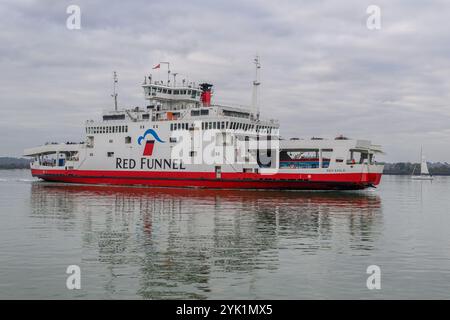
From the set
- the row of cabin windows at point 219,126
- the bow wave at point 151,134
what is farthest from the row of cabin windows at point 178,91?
the row of cabin windows at point 219,126

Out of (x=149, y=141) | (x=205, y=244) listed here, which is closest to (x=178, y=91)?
(x=149, y=141)

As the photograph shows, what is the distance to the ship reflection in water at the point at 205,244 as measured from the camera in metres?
12.3

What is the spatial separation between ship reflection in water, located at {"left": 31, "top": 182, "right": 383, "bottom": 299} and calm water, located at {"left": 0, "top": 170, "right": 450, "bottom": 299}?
38 mm

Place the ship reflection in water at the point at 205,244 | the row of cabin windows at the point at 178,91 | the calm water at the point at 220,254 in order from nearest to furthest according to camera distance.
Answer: the calm water at the point at 220,254 < the ship reflection in water at the point at 205,244 < the row of cabin windows at the point at 178,91

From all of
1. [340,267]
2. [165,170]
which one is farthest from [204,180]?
[340,267]

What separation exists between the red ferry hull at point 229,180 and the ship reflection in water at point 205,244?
513 inches

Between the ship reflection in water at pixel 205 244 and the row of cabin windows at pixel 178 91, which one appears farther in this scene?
the row of cabin windows at pixel 178 91

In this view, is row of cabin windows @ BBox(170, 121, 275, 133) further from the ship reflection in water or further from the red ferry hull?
the ship reflection in water

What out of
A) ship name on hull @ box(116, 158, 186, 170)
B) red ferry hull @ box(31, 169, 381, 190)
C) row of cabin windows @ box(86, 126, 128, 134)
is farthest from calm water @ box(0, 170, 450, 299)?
row of cabin windows @ box(86, 126, 128, 134)

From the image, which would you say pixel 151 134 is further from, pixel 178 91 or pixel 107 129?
pixel 107 129

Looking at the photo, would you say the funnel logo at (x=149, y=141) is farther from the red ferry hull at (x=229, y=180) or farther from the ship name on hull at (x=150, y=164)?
the red ferry hull at (x=229, y=180)

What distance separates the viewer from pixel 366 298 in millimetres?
11445
